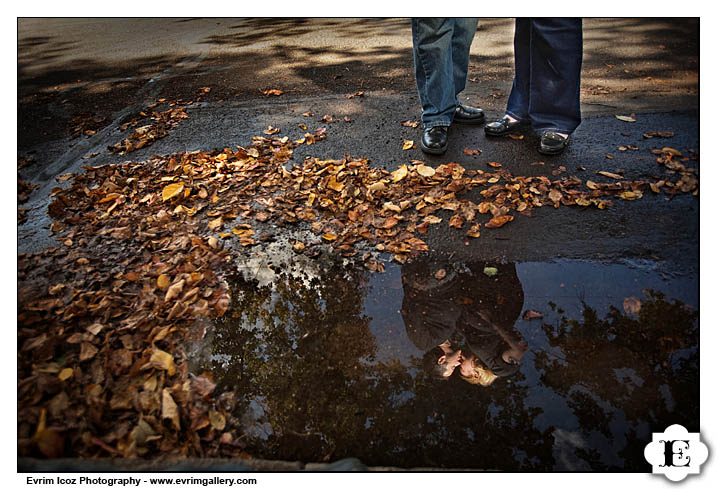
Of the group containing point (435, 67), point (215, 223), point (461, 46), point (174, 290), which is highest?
point (461, 46)

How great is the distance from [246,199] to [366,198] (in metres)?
0.75

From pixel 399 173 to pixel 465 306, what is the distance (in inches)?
45.9

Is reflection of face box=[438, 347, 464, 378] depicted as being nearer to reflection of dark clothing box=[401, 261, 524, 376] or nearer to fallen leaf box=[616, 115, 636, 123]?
reflection of dark clothing box=[401, 261, 524, 376]

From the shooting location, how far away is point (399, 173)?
2705 mm

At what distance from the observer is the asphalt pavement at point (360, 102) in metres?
2.01

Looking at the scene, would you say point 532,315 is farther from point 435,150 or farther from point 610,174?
point 435,150

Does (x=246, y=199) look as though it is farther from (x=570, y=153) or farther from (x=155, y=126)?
(x=570, y=153)

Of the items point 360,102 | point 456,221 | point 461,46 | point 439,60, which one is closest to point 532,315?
point 456,221

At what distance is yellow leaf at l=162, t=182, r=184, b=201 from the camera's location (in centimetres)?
260

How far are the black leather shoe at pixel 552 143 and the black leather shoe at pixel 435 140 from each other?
63 cm

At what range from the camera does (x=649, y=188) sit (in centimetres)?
229

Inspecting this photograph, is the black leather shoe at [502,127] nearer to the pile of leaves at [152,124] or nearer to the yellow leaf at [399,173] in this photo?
the yellow leaf at [399,173]

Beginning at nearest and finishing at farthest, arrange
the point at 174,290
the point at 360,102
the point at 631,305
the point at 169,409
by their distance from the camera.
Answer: the point at 169,409 → the point at 631,305 → the point at 174,290 → the point at 360,102
